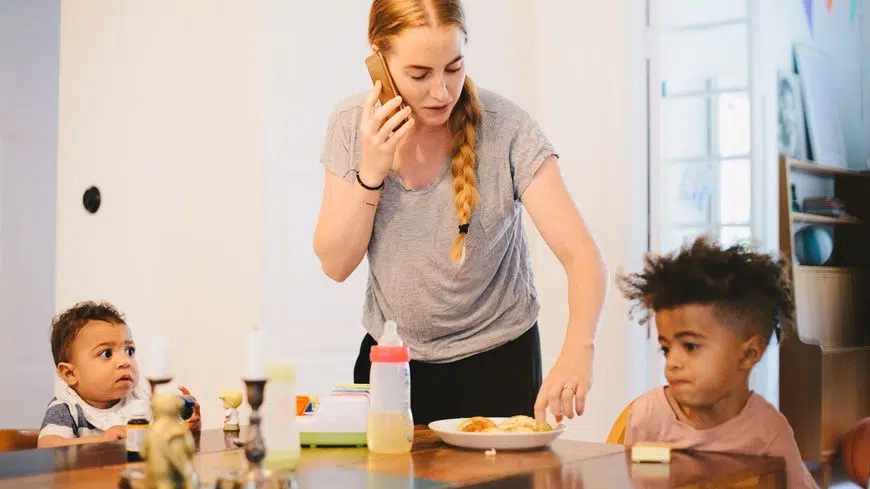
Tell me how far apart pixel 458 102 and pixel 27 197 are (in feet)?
13.0

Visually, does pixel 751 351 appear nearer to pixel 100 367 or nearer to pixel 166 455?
pixel 166 455

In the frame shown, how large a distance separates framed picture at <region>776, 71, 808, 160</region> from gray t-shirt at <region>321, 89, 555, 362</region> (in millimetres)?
4022

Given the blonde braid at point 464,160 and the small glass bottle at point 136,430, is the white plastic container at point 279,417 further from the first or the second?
the blonde braid at point 464,160

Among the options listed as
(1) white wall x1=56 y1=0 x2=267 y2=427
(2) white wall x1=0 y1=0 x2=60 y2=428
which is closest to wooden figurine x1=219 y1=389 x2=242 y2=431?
(1) white wall x1=56 y1=0 x2=267 y2=427

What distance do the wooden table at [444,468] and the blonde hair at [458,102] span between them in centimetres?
45

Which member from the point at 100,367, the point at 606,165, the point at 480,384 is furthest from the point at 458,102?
the point at 606,165

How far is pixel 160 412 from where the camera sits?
3.43ft

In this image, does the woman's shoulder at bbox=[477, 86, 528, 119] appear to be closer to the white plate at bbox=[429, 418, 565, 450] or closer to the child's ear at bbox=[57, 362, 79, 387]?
the white plate at bbox=[429, 418, 565, 450]

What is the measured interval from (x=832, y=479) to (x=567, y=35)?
2.47 meters

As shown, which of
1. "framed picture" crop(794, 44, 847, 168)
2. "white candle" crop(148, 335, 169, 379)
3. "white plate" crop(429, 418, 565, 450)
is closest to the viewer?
"white candle" crop(148, 335, 169, 379)

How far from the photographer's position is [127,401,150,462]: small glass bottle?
147 cm

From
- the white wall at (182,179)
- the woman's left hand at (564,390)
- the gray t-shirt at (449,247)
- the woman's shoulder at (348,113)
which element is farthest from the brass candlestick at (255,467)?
the white wall at (182,179)

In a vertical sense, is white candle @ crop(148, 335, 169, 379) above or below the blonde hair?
below

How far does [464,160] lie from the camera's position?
1.95 meters
